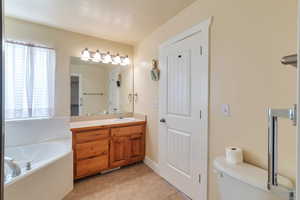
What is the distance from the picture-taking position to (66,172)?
197 centimetres

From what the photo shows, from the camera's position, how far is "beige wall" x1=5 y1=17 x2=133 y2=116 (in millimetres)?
2264

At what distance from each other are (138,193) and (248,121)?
1.64 meters

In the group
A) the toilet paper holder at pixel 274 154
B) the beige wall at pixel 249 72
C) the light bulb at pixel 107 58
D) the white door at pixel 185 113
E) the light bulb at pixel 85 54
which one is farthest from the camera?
the light bulb at pixel 107 58

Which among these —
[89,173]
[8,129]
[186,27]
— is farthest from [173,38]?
[8,129]

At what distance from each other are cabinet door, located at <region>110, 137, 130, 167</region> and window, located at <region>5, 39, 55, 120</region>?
1.14m

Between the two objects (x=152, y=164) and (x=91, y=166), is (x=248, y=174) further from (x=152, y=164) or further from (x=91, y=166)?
(x=91, y=166)

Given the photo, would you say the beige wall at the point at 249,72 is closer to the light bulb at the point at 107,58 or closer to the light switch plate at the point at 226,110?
the light switch plate at the point at 226,110

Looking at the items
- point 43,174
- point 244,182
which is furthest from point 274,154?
point 43,174

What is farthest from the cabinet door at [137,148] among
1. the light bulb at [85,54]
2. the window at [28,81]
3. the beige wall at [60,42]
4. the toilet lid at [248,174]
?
the toilet lid at [248,174]

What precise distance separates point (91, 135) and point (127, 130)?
628mm

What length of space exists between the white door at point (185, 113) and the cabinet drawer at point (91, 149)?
0.92 meters

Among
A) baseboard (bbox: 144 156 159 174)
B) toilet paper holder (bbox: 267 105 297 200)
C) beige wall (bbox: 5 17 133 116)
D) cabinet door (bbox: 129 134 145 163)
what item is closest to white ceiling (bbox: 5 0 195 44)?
beige wall (bbox: 5 17 133 116)

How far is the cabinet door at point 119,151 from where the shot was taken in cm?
260

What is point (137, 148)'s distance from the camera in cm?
289
